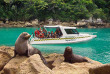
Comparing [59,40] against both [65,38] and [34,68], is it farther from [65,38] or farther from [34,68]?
[34,68]

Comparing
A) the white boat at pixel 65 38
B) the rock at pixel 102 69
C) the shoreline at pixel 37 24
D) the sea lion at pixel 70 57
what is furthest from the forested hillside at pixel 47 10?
the rock at pixel 102 69

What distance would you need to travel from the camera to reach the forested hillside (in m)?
31.3

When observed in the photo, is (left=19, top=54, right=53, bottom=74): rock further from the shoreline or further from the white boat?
the shoreline

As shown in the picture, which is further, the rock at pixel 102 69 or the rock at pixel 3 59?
the rock at pixel 3 59

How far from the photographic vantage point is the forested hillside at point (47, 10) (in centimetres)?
3130

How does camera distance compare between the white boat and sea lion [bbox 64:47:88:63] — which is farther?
the white boat

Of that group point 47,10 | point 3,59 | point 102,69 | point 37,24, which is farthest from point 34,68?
point 47,10

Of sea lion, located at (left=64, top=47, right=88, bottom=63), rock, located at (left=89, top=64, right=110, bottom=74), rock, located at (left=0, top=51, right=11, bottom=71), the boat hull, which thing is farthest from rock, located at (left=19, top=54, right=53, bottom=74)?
the boat hull

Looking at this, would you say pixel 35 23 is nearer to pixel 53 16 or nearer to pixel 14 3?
pixel 53 16

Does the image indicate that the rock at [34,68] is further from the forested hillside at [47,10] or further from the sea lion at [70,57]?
the forested hillside at [47,10]

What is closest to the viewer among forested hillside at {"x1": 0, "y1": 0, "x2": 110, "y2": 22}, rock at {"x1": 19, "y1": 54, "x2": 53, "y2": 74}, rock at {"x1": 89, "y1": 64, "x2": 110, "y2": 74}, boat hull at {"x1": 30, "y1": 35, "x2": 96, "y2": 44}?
rock at {"x1": 89, "y1": 64, "x2": 110, "y2": 74}

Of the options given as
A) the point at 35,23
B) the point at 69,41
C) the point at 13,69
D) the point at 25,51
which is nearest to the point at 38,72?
the point at 13,69

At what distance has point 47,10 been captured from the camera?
108 feet

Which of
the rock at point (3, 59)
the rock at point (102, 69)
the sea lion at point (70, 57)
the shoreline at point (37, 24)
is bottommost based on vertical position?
the shoreline at point (37, 24)
